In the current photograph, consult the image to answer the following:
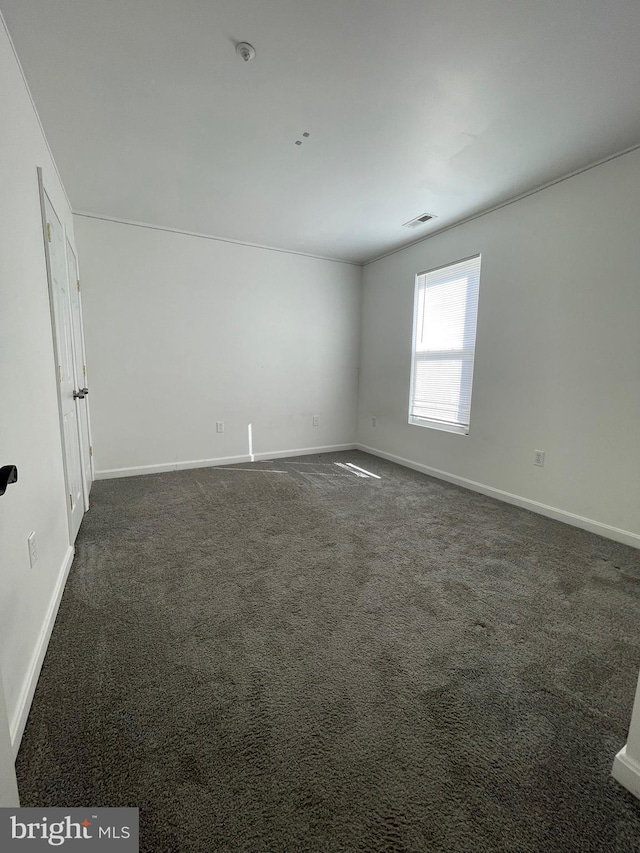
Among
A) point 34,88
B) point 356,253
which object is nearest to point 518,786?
point 34,88

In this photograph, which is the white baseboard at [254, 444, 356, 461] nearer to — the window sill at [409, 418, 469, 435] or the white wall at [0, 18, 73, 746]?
the window sill at [409, 418, 469, 435]

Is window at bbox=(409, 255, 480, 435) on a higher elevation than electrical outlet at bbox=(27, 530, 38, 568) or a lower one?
higher

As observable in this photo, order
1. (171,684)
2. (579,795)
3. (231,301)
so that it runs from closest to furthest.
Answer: (579,795), (171,684), (231,301)

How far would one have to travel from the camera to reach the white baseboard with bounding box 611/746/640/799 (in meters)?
1.05

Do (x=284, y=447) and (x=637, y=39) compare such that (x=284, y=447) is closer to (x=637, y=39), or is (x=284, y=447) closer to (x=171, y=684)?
(x=171, y=684)

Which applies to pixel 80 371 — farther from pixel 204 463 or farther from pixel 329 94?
pixel 329 94

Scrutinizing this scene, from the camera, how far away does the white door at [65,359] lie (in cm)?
219

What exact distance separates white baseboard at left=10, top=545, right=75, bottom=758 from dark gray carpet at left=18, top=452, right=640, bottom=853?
0.04m

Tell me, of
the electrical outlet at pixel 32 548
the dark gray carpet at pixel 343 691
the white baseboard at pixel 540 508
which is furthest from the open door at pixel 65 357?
the white baseboard at pixel 540 508

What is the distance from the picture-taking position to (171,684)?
4.62ft

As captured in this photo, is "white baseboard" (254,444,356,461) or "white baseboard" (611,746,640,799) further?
"white baseboard" (254,444,356,461)

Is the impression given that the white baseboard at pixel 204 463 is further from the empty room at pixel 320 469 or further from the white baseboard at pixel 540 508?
the white baseboard at pixel 540 508

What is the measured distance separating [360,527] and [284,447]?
2.37 meters

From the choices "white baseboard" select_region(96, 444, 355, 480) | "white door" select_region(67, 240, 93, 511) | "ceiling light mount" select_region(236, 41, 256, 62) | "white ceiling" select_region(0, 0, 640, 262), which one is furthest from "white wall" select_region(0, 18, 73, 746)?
"white baseboard" select_region(96, 444, 355, 480)
